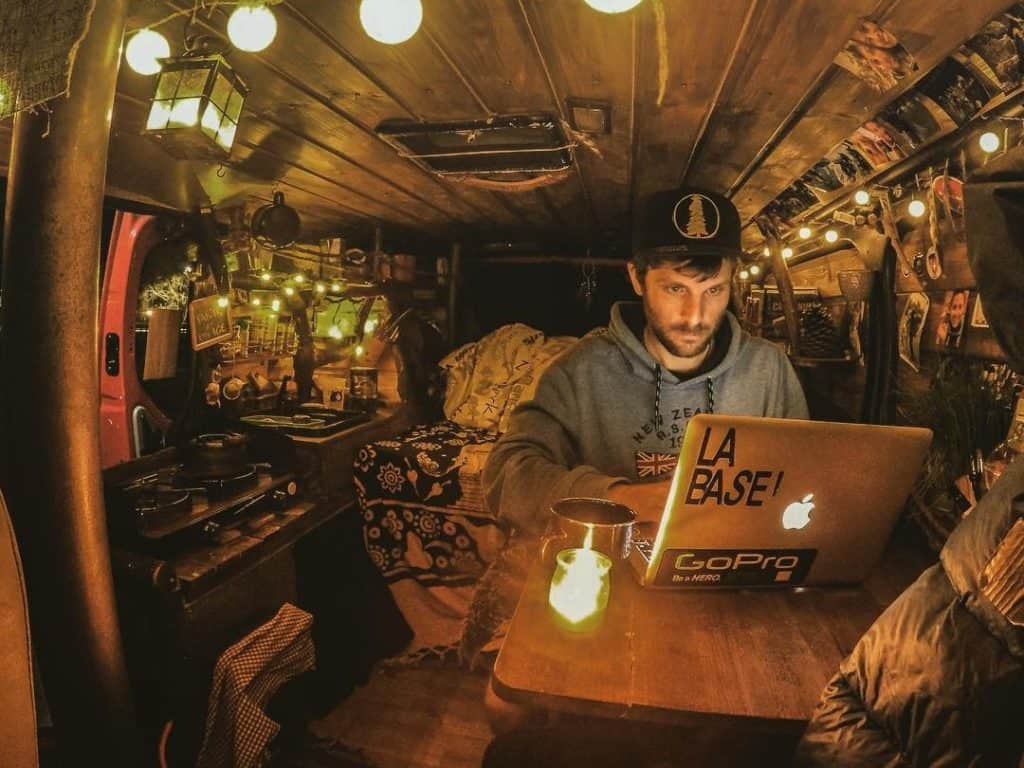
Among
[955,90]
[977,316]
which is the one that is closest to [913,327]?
[977,316]

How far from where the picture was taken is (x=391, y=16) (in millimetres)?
1686

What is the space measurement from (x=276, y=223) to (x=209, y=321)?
3.08 feet

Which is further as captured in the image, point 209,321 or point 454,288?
point 454,288

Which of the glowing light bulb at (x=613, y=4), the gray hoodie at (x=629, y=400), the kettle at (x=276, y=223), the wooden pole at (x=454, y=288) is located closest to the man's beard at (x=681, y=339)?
the gray hoodie at (x=629, y=400)

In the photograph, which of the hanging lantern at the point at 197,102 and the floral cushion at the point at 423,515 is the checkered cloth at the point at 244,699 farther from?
the hanging lantern at the point at 197,102

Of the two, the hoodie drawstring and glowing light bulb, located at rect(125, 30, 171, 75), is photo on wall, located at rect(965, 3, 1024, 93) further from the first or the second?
glowing light bulb, located at rect(125, 30, 171, 75)

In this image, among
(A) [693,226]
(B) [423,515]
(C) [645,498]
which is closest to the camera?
(C) [645,498]

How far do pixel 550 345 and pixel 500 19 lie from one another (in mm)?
4865

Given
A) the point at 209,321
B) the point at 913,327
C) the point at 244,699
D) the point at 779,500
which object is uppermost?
the point at 913,327

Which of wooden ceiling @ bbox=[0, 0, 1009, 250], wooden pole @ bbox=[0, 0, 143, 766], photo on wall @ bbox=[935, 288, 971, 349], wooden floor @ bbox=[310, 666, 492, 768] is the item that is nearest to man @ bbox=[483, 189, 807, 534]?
wooden ceiling @ bbox=[0, 0, 1009, 250]

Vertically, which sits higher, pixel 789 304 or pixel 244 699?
pixel 789 304

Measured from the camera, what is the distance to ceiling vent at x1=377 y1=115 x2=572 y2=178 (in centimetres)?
274

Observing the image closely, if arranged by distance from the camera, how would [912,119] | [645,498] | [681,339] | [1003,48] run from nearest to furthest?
[645,498] < [1003,48] < [912,119] < [681,339]

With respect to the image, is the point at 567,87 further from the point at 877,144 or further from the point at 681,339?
the point at 877,144
